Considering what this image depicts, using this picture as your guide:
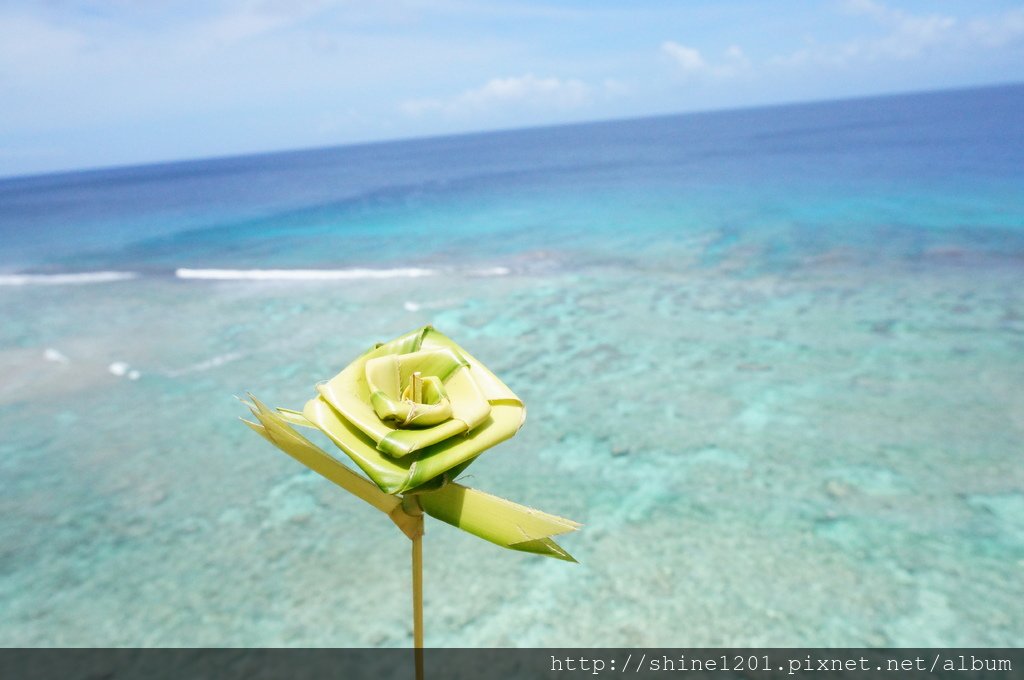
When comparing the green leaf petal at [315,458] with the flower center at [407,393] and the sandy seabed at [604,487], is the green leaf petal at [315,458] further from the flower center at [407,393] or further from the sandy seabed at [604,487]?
the sandy seabed at [604,487]

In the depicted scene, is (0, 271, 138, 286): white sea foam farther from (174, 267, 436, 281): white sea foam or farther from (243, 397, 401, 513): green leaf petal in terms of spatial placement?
(243, 397, 401, 513): green leaf petal

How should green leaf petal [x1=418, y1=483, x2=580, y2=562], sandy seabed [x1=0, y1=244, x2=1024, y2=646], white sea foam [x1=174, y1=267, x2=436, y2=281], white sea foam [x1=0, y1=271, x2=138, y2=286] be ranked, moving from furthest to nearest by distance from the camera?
white sea foam [x1=0, y1=271, x2=138, y2=286], white sea foam [x1=174, y1=267, x2=436, y2=281], sandy seabed [x1=0, y1=244, x2=1024, y2=646], green leaf petal [x1=418, y1=483, x2=580, y2=562]

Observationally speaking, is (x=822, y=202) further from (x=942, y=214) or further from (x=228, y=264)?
(x=228, y=264)

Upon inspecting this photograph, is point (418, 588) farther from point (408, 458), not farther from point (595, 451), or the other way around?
point (595, 451)

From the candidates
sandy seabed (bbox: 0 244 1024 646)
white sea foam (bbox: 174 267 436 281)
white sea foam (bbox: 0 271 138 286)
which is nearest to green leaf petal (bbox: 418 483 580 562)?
sandy seabed (bbox: 0 244 1024 646)

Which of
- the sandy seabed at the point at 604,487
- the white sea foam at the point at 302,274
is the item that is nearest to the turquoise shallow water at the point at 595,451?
the sandy seabed at the point at 604,487

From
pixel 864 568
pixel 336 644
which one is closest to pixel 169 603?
pixel 336 644
